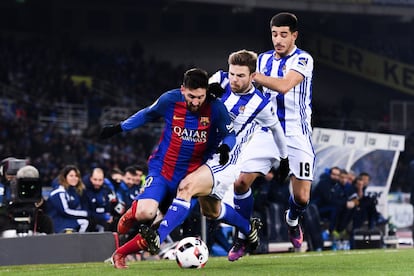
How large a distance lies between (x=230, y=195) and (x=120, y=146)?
14.4m

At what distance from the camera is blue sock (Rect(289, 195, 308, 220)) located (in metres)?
10.9

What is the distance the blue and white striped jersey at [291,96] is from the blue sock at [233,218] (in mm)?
1048

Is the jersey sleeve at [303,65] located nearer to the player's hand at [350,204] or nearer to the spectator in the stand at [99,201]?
the spectator in the stand at [99,201]

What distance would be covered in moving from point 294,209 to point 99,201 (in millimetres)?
5054

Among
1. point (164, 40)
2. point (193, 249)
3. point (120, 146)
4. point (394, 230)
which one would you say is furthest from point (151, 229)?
point (164, 40)

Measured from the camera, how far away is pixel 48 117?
2998 centimetres

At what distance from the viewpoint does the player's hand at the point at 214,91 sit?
934 centimetres

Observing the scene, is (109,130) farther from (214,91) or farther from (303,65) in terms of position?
(303,65)

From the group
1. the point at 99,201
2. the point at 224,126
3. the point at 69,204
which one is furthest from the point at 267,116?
the point at 99,201

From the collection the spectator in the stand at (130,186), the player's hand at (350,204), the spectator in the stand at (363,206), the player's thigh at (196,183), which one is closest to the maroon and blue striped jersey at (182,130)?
the player's thigh at (196,183)

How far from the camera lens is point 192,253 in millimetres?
9242

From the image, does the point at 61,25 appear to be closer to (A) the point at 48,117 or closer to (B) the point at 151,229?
(A) the point at 48,117

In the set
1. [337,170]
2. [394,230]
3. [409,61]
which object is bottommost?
[394,230]

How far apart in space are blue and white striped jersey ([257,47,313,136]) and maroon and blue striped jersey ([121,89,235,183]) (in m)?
1.26
